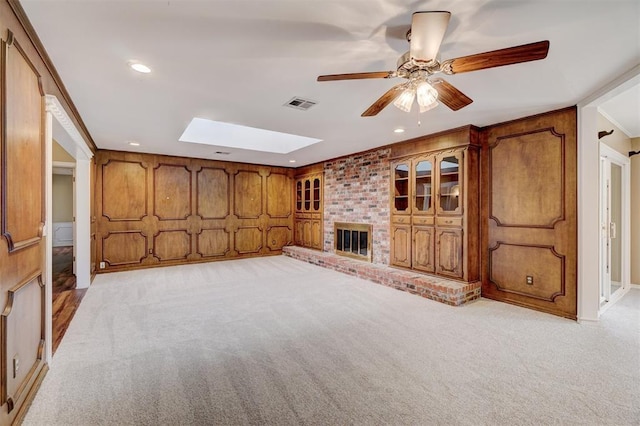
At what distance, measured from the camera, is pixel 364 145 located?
5.39m

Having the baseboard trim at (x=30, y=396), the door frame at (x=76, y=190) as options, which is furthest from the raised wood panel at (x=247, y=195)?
the baseboard trim at (x=30, y=396)

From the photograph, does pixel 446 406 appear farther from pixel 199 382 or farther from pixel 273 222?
pixel 273 222

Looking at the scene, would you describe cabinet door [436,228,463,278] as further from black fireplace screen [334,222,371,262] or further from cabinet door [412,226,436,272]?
black fireplace screen [334,222,371,262]

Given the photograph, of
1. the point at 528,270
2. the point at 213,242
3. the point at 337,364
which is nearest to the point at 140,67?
the point at 337,364

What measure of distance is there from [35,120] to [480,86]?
11.9ft

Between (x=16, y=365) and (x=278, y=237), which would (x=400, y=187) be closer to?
(x=278, y=237)

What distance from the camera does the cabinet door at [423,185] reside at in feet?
15.2

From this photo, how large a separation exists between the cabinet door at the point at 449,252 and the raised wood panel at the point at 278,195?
450cm

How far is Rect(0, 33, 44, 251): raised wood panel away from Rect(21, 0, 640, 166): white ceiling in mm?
323

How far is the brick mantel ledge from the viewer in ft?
12.8

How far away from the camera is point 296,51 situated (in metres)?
2.16

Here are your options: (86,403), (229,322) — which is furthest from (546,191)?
(86,403)

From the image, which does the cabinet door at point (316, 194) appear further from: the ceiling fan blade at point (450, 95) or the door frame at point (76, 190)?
the ceiling fan blade at point (450, 95)

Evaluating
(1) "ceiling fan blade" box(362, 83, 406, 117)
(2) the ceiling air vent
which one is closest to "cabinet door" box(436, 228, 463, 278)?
(1) "ceiling fan blade" box(362, 83, 406, 117)
